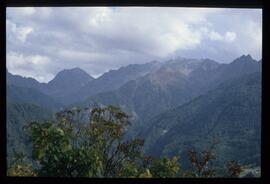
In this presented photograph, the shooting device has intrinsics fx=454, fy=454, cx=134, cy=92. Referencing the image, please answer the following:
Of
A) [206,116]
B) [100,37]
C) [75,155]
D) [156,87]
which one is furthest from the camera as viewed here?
[156,87]

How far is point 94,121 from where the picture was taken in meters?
4.80

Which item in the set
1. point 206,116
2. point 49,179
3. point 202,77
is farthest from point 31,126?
point 202,77

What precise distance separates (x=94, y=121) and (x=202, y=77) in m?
37.6

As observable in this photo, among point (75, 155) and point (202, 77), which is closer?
point (75, 155)

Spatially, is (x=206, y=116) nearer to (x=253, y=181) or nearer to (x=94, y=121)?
(x=94, y=121)

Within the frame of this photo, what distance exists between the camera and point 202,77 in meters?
41.8

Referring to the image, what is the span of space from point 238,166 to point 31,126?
2012mm

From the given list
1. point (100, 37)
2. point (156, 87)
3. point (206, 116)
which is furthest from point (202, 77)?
point (100, 37)

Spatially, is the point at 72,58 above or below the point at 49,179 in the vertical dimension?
above

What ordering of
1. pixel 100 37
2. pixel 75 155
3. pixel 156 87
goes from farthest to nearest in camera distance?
pixel 156 87 < pixel 100 37 < pixel 75 155
